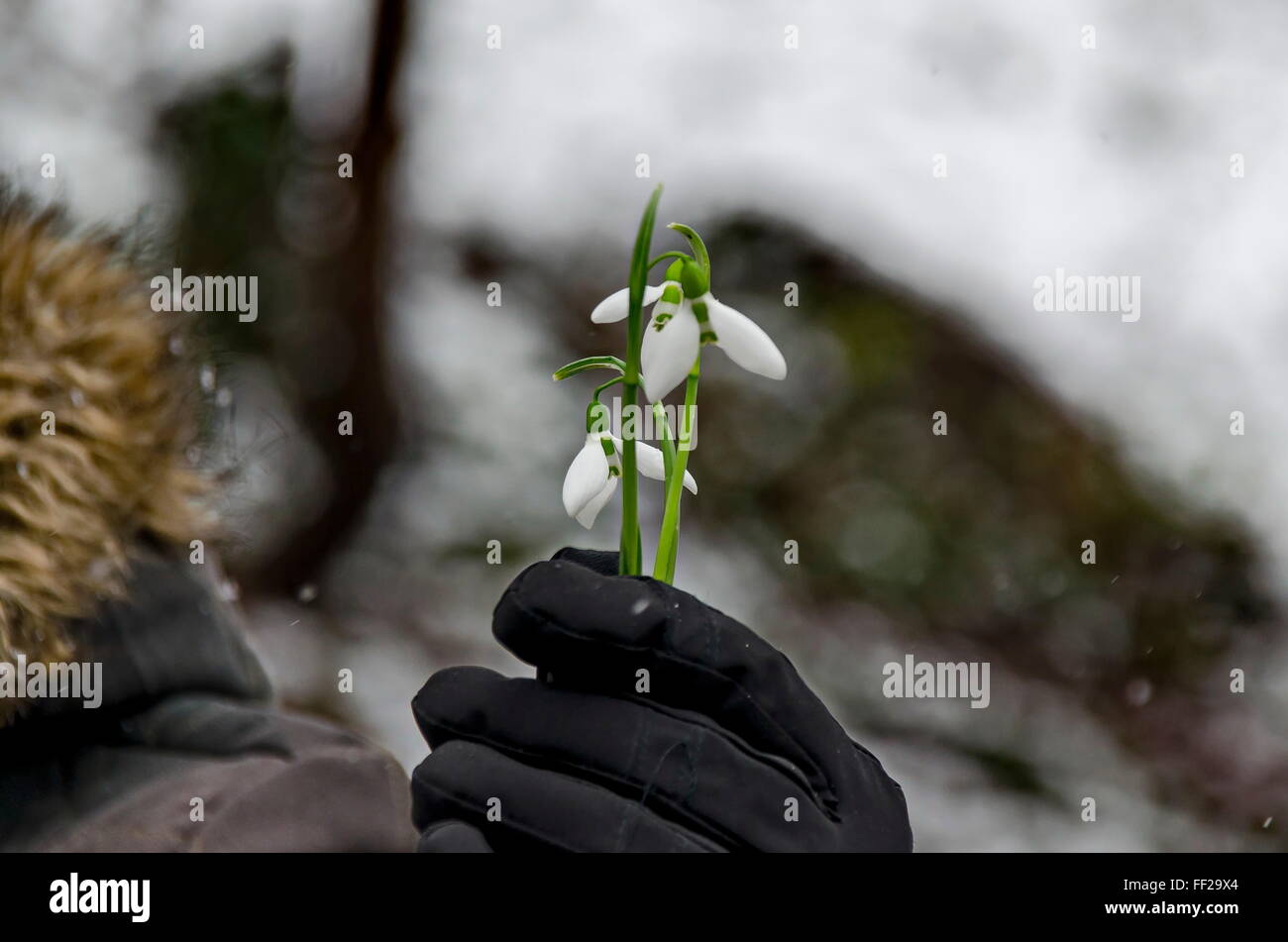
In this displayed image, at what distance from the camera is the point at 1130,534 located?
1.84 meters

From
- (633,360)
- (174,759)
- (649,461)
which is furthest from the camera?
(174,759)

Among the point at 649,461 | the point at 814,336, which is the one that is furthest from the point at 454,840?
the point at 814,336

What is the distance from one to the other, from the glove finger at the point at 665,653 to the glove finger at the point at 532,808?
0.19 feet

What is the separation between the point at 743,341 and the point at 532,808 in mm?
286

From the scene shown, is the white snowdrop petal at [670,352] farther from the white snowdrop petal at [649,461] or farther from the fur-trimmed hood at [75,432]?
the fur-trimmed hood at [75,432]

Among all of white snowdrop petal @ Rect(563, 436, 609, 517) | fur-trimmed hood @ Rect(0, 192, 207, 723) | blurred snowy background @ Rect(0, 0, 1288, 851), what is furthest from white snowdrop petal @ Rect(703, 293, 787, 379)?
blurred snowy background @ Rect(0, 0, 1288, 851)

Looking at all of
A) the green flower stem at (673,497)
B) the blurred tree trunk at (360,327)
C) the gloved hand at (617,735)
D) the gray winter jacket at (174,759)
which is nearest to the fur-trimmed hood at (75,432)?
the gray winter jacket at (174,759)

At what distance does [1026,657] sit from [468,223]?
4.45ft

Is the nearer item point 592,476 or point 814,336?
point 592,476

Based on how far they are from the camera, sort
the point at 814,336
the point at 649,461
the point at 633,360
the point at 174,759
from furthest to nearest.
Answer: the point at 814,336 → the point at 174,759 → the point at 649,461 → the point at 633,360

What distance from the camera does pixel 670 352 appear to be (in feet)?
1.78

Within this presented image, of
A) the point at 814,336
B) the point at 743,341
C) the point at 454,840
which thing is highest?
the point at 814,336

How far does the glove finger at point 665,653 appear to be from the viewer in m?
0.55

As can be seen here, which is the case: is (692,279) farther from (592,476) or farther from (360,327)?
(360,327)
